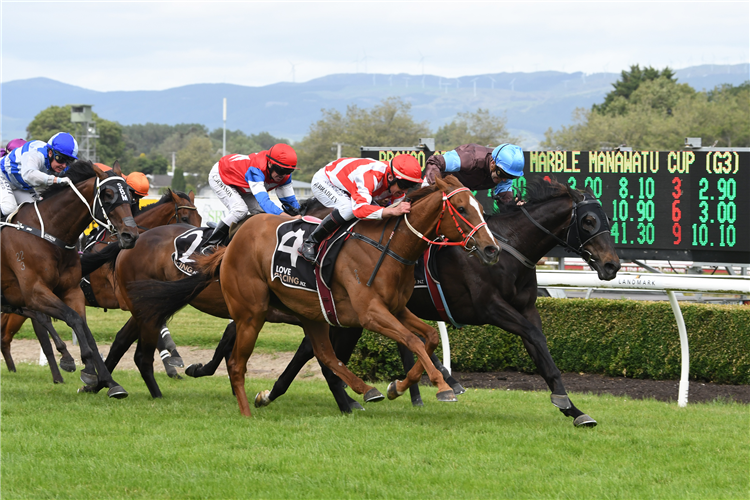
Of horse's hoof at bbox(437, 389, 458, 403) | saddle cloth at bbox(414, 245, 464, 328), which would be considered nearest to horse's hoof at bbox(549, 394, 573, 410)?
horse's hoof at bbox(437, 389, 458, 403)

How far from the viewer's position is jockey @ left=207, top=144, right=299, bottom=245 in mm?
6184

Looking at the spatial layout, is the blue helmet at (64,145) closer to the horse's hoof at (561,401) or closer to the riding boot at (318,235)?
Answer: the riding boot at (318,235)

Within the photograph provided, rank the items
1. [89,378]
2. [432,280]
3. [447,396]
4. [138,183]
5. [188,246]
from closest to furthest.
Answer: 1. [447,396]
2. [432,280]
3. [89,378]
4. [188,246]
5. [138,183]

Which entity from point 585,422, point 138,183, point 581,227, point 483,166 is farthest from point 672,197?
point 138,183

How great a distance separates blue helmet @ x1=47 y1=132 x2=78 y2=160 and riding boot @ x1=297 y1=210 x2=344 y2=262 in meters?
2.39

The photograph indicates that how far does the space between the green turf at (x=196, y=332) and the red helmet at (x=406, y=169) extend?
16.2 feet

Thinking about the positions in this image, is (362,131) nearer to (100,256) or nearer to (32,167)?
(100,256)

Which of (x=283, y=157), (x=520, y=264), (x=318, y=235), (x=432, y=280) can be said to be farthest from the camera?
(x=283, y=157)

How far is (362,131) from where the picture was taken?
5669cm

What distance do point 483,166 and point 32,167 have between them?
3486mm

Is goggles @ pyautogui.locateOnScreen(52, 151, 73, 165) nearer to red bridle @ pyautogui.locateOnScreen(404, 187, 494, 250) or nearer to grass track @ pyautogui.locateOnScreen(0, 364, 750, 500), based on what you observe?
grass track @ pyautogui.locateOnScreen(0, 364, 750, 500)

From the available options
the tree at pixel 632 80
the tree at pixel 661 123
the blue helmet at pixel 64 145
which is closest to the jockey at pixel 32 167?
the blue helmet at pixel 64 145

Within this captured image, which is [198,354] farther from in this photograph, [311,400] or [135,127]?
[135,127]

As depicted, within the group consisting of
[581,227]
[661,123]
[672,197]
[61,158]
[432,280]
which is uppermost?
[661,123]
